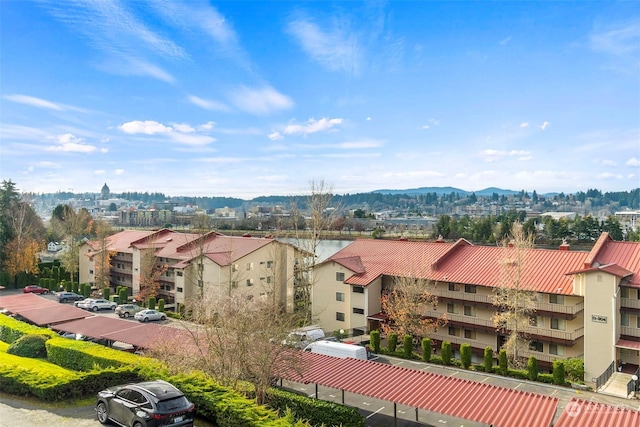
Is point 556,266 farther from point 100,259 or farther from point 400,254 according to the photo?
point 100,259

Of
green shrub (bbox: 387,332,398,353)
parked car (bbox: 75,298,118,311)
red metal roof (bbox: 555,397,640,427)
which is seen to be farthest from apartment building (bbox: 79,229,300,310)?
red metal roof (bbox: 555,397,640,427)

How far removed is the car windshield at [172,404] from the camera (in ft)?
41.4

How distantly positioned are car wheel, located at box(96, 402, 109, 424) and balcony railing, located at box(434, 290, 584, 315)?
89.7 feet

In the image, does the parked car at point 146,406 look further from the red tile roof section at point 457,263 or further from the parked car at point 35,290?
the parked car at point 35,290

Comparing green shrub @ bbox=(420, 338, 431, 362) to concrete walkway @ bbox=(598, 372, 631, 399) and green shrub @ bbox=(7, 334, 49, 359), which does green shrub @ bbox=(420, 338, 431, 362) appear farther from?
green shrub @ bbox=(7, 334, 49, 359)

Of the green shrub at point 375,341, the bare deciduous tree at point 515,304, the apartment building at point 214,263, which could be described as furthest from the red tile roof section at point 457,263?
the apartment building at point 214,263

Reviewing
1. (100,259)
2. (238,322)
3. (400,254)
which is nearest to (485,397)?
(238,322)

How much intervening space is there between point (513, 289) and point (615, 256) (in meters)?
7.15

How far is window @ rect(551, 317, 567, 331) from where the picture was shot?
31469 mm

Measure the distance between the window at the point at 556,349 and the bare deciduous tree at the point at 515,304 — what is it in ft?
5.93

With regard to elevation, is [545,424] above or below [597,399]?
above

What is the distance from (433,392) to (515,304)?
15.2 m

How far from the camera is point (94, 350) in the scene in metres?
23.3

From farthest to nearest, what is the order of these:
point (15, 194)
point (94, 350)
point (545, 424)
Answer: point (15, 194) → point (94, 350) → point (545, 424)
